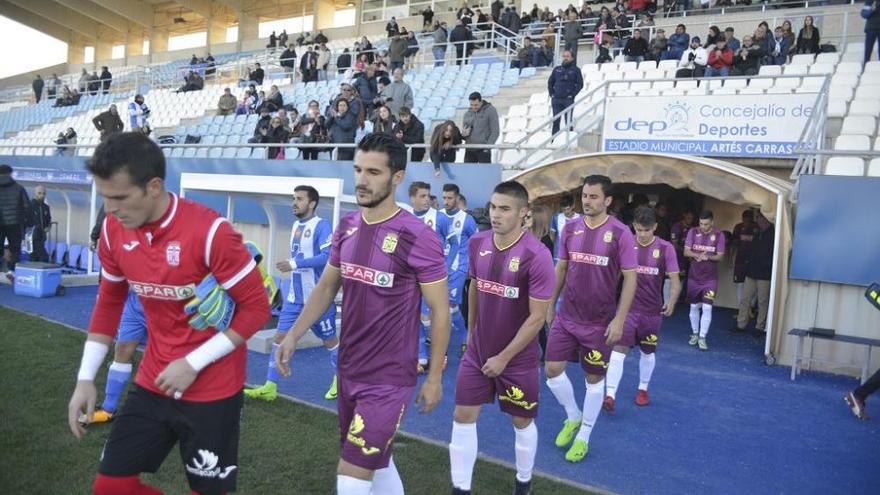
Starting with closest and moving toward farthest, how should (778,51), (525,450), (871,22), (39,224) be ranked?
(525,450), (871,22), (39,224), (778,51)

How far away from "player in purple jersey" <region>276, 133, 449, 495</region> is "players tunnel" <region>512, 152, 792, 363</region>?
6440mm

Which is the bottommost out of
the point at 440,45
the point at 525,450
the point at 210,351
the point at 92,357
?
the point at 525,450

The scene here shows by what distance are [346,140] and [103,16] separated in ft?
124

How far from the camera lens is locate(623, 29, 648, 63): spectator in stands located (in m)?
16.0

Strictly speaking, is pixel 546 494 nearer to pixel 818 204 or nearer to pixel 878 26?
pixel 818 204

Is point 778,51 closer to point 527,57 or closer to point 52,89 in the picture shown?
point 527,57

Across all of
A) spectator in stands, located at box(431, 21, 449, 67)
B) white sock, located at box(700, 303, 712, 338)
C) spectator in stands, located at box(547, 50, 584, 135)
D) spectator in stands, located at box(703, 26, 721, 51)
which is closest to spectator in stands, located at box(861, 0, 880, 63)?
spectator in stands, located at box(703, 26, 721, 51)

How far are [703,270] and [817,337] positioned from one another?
8.10 ft

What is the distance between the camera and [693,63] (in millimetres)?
14227

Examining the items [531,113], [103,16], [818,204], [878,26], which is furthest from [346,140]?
[103,16]

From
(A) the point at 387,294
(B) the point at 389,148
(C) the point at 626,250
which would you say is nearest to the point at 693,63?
(C) the point at 626,250

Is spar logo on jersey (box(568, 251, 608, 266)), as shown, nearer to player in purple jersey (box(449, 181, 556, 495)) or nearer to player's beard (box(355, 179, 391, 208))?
player in purple jersey (box(449, 181, 556, 495))

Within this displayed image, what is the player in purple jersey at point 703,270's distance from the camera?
9969mm

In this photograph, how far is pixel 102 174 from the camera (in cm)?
258
